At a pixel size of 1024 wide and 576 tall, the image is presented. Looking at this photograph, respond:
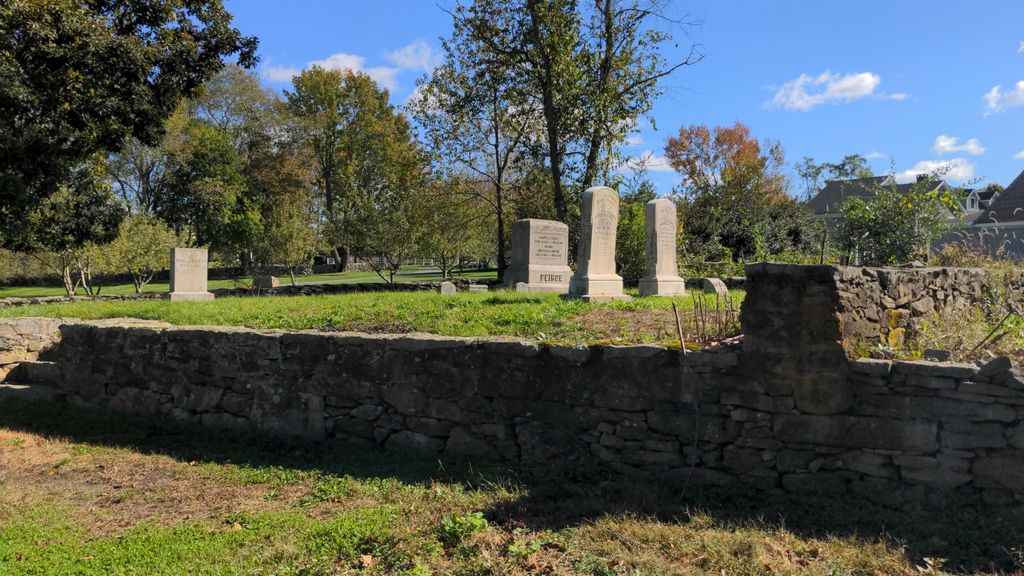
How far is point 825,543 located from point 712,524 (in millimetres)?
668

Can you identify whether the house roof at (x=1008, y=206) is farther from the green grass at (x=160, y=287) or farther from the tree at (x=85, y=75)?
the tree at (x=85, y=75)

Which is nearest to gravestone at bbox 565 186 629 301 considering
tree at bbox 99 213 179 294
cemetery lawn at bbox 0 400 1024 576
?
→ cemetery lawn at bbox 0 400 1024 576

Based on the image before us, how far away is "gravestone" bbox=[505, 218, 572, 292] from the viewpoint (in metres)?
14.7

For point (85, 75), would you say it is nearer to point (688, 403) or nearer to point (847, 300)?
point (688, 403)

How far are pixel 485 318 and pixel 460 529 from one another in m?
3.47

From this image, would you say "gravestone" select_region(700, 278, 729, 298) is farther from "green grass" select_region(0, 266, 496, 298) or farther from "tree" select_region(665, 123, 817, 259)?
"green grass" select_region(0, 266, 496, 298)

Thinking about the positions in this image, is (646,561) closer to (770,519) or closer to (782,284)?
(770,519)

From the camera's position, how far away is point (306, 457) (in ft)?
20.1

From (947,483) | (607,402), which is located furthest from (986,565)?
(607,402)

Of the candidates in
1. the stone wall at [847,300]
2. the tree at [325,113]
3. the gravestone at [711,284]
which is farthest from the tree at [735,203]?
the tree at [325,113]

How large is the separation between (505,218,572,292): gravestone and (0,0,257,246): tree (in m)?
7.01

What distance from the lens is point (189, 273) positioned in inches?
649

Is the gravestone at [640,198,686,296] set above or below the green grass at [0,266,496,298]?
above

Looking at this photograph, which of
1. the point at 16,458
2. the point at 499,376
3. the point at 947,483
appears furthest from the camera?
the point at 16,458
